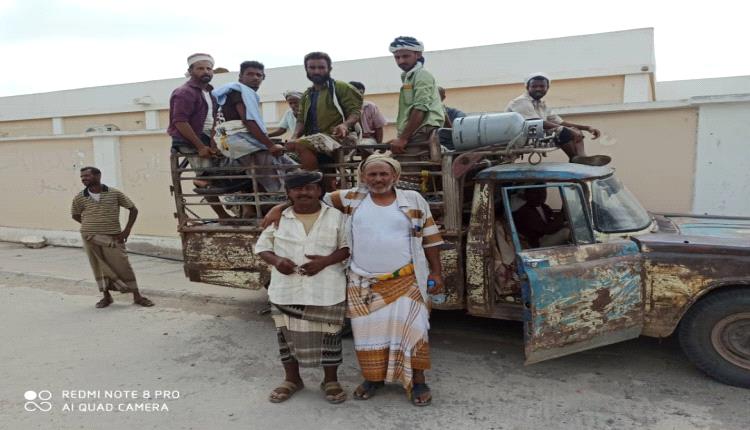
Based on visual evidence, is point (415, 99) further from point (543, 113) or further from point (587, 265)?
point (587, 265)

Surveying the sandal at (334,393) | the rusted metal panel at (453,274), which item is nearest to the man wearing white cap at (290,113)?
the rusted metal panel at (453,274)

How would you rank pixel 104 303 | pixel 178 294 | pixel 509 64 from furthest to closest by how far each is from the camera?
1. pixel 509 64
2. pixel 178 294
3. pixel 104 303

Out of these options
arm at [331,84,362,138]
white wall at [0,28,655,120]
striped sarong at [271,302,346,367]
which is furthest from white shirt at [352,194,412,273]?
white wall at [0,28,655,120]

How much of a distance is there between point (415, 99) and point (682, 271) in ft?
7.66

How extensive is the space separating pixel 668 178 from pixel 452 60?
5.70 metres

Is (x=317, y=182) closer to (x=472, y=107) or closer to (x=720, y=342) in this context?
(x=720, y=342)

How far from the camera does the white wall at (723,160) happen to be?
5.16 m

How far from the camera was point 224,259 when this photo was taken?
15.6 feet

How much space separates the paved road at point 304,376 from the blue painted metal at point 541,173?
1412 mm

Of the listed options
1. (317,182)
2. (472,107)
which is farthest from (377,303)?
(472,107)

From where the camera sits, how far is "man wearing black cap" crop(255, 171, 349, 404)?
3188 mm

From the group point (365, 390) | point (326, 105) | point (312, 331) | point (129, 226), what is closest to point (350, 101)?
point (326, 105)

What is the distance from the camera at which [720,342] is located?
3.39 meters

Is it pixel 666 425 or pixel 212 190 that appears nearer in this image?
pixel 666 425
